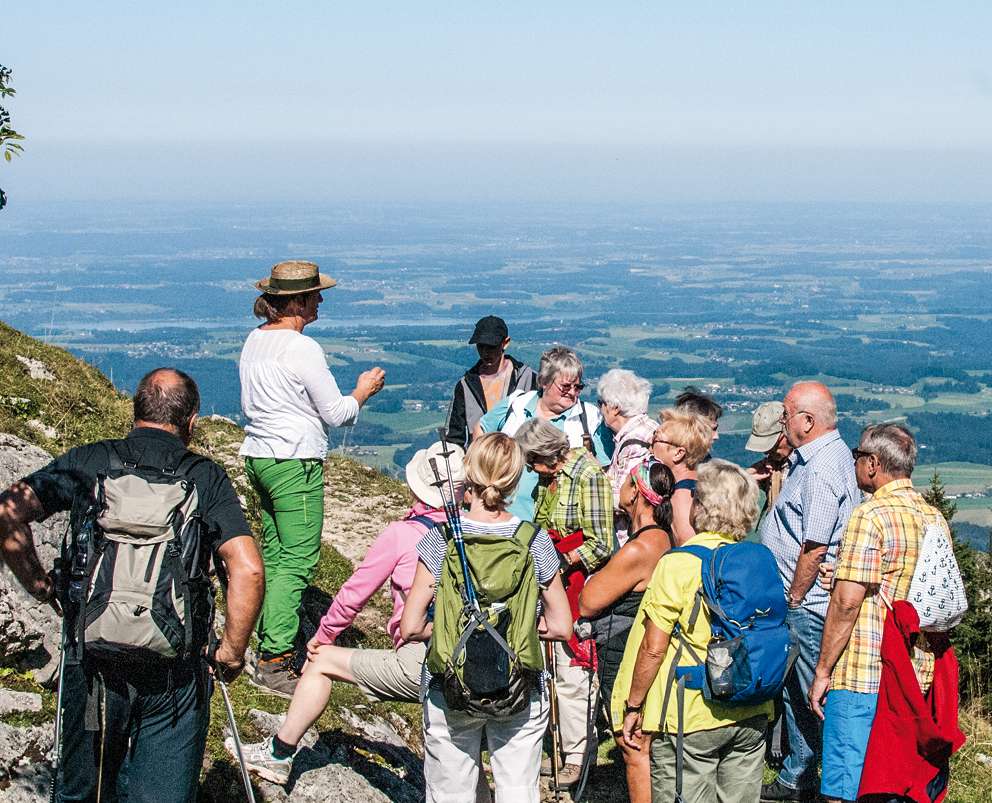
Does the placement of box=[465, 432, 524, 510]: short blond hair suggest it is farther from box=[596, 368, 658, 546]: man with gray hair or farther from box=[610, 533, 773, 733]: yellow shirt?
box=[596, 368, 658, 546]: man with gray hair

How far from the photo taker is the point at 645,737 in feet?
14.6

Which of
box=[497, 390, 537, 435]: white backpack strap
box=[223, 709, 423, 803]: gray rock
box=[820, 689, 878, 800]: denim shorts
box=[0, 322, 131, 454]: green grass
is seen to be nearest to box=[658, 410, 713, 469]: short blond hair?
box=[820, 689, 878, 800]: denim shorts

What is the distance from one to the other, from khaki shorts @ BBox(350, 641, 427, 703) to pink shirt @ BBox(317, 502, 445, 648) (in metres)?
0.10

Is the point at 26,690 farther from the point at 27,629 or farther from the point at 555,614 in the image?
the point at 555,614

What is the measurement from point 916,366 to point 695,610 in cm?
11715

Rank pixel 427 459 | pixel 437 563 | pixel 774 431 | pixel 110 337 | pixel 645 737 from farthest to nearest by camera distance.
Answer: pixel 110 337, pixel 774 431, pixel 427 459, pixel 645 737, pixel 437 563

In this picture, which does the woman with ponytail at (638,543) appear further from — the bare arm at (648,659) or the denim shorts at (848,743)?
the denim shorts at (848,743)

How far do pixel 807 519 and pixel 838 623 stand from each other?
77cm

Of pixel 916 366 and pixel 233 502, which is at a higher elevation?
pixel 233 502

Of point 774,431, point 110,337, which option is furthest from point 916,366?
point 774,431

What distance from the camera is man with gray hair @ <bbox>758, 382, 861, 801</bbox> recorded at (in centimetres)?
534

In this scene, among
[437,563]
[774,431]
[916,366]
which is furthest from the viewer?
[916,366]

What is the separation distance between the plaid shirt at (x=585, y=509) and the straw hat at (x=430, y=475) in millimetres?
645

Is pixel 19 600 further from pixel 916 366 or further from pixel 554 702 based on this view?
pixel 916 366
